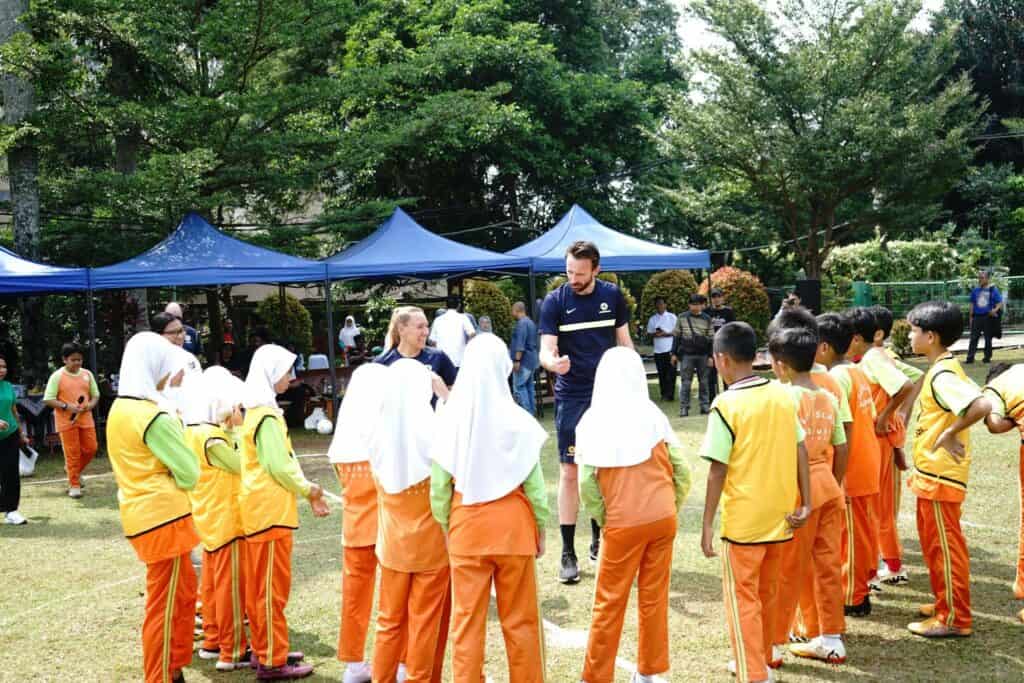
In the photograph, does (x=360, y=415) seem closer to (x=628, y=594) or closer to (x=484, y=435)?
(x=484, y=435)

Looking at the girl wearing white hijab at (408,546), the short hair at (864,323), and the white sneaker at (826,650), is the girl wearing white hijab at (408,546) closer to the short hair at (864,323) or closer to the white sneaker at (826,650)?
the white sneaker at (826,650)

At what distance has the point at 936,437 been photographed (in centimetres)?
516

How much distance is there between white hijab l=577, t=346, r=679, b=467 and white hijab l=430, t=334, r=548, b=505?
40 centimetres

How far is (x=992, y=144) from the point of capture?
1403 inches

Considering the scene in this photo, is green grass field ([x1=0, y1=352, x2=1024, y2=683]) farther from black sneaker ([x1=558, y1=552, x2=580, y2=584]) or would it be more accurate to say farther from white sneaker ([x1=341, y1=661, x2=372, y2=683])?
white sneaker ([x1=341, y1=661, x2=372, y2=683])

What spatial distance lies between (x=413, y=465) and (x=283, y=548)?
111 centimetres

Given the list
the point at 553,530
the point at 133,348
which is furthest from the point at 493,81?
the point at 133,348

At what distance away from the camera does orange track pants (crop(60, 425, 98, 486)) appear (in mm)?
10406

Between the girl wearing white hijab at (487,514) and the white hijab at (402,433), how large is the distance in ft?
0.71

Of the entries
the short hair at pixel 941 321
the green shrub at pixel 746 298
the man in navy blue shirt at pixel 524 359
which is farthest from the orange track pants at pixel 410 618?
the green shrub at pixel 746 298

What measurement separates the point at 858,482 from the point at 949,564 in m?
0.64

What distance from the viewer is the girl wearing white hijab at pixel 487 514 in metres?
3.82

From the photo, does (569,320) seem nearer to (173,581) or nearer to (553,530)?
(553,530)

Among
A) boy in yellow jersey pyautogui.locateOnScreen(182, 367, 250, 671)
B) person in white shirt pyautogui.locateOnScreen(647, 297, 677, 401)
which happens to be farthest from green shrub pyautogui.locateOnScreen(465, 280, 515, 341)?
boy in yellow jersey pyautogui.locateOnScreen(182, 367, 250, 671)
